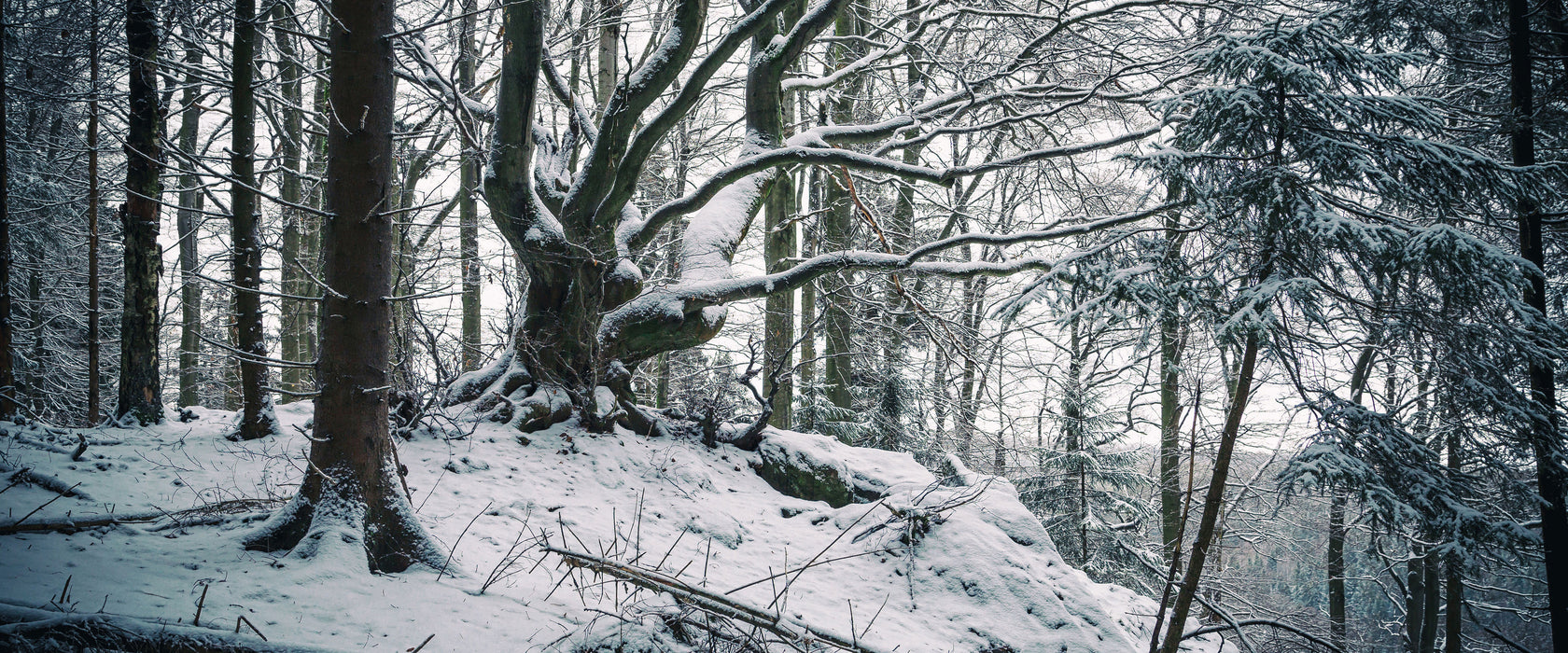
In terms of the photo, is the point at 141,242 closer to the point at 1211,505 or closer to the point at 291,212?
the point at 291,212

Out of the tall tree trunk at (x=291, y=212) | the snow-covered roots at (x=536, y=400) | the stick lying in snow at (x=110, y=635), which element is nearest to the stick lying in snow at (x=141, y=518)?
the stick lying in snow at (x=110, y=635)

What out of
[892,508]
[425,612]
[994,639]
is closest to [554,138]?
[892,508]

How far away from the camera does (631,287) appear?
683 centimetres

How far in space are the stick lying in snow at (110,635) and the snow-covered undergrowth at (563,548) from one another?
81mm

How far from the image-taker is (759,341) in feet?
22.6

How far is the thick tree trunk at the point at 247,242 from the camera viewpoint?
523 centimetres

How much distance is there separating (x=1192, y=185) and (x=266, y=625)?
4.44m

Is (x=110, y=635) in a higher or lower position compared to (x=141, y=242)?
lower

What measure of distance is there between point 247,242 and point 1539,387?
28.4 ft

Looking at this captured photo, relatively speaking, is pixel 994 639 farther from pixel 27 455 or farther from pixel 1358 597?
pixel 1358 597

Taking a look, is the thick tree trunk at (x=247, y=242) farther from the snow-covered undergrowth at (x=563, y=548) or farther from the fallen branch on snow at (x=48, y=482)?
the fallen branch on snow at (x=48, y=482)

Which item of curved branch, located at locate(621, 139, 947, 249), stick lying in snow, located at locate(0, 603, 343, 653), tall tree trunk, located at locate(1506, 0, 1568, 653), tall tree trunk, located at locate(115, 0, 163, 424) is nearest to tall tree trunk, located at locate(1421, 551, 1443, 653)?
tall tree trunk, located at locate(1506, 0, 1568, 653)

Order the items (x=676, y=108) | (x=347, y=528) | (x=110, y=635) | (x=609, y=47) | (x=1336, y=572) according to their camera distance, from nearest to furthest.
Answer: (x=110, y=635) → (x=347, y=528) → (x=676, y=108) → (x=609, y=47) → (x=1336, y=572)

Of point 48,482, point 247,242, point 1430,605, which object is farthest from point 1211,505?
point 1430,605
